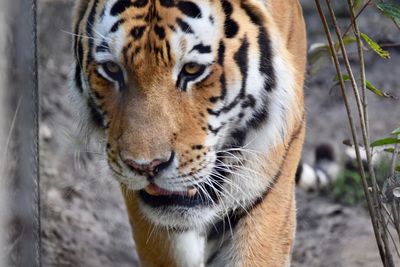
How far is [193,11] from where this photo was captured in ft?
5.61

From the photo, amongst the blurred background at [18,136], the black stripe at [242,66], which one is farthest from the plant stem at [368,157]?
the blurred background at [18,136]

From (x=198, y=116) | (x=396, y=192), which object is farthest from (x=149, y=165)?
(x=396, y=192)

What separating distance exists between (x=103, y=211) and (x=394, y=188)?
155 centimetres

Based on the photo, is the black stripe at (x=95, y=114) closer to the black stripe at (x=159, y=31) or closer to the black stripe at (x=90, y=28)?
the black stripe at (x=90, y=28)

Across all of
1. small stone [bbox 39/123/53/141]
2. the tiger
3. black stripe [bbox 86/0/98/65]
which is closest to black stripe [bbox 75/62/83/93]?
the tiger

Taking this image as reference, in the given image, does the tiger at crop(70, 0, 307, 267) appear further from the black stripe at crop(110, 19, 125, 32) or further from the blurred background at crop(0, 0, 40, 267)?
the blurred background at crop(0, 0, 40, 267)

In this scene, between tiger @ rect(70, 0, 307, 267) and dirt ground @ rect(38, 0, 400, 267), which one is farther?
dirt ground @ rect(38, 0, 400, 267)

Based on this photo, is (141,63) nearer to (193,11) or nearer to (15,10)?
(193,11)

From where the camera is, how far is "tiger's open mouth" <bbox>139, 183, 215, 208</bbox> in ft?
6.05

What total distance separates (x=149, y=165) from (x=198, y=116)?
0.16 metres

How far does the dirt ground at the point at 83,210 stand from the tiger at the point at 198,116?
87 cm

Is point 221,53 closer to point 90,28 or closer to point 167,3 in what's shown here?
point 167,3

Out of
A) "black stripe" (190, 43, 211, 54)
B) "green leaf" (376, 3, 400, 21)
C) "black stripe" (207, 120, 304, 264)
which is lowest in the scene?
"black stripe" (207, 120, 304, 264)

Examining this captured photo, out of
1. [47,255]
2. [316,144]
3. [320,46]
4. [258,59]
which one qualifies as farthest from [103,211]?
[258,59]
